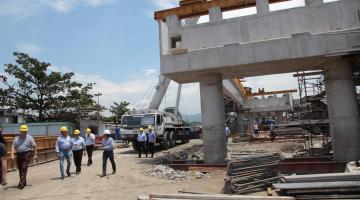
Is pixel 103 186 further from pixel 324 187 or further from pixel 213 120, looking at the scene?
pixel 324 187

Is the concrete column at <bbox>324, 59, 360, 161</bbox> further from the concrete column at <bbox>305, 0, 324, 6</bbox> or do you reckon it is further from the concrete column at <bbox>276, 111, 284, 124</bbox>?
the concrete column at <bbox>276, 111, 284, 124</bbox>

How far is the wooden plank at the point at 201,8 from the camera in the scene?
515 inches

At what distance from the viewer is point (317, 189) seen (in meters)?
7.05

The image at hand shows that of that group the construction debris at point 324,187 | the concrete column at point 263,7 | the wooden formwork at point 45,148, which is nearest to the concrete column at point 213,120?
the concrete column at point 263,7

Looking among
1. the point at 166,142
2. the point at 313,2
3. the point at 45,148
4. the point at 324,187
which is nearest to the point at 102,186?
the point at 324,187

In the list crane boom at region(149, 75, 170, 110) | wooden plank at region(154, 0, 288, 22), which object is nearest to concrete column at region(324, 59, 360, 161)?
wooden plank at region(154, 0, 288, 22)

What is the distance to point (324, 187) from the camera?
7008 millimetres

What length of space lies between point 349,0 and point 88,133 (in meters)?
11.9

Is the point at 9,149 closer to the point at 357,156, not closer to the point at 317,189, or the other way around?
the point at 317,189

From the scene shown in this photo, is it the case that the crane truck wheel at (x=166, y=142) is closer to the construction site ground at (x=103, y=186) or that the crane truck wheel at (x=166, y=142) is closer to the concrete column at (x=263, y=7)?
the construction site ground at (x=103, y=186)

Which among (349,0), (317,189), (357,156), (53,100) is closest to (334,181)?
(317,189)

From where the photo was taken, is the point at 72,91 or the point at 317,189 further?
the point at 72,91

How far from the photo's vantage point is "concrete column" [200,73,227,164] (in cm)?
1335

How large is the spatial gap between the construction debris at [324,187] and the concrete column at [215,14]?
7.86 metres
